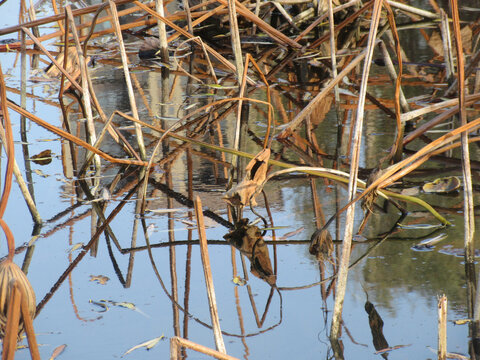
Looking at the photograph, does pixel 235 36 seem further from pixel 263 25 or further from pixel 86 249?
pixel 263 25

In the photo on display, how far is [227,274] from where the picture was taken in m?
1.16

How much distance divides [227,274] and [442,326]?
0.46m

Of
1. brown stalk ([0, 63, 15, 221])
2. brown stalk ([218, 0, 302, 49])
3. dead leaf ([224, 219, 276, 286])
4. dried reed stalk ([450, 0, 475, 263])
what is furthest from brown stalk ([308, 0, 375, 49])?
brown stalk ([0, 63, 15, 221])

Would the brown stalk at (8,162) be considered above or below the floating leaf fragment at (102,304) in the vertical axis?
above

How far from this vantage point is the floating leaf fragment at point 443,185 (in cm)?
149

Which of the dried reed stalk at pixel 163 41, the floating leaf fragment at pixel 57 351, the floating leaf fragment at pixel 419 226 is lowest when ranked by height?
the floating leaf fragment at pixel 57 351

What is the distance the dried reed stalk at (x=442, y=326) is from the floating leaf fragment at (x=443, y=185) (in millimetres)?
716

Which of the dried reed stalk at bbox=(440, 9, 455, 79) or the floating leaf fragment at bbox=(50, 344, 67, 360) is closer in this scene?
the floating leaf fragment at bbox=(50, 344, 67, 360)

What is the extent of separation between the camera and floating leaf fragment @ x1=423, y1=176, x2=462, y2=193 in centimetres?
149

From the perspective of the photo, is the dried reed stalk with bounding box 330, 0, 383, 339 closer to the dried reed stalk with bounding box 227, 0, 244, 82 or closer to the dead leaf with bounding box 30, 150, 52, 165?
the dried reed stalk with bounding box 227, 0, 244, 82

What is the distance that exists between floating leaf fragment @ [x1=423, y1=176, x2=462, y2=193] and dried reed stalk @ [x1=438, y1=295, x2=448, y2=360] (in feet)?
2.35

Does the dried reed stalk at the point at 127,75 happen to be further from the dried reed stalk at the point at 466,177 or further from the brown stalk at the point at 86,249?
the dried reed stalk at the point at 466,177

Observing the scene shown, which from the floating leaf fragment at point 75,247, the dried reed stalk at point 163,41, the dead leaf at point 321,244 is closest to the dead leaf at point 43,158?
the floating leaf fragment at point 75,247

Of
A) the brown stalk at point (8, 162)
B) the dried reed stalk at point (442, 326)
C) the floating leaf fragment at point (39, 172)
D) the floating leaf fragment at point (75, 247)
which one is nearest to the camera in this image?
the brown stalk at point (8, 162)
